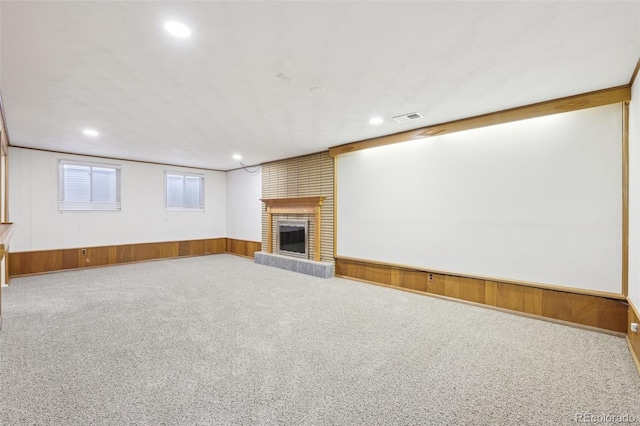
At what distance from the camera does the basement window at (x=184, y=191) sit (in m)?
7.47

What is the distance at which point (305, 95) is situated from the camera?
302 cm

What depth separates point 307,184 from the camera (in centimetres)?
608

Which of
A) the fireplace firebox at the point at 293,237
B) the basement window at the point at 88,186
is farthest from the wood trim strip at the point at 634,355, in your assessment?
the basement window at the point at 88,186

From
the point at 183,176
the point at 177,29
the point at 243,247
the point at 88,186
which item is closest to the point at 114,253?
the point at 88,186

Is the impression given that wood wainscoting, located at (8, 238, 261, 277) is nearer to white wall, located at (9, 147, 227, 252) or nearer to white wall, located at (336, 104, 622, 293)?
white wall, located at (9, 147, 227, 252)

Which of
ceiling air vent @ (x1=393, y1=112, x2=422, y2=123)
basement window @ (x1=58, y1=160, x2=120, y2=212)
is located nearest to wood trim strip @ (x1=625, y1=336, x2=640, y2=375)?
ceiling air vent @ (x1=393, y1=112, x2=422, y2=123)

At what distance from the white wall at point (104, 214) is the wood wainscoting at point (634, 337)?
26.7 feet

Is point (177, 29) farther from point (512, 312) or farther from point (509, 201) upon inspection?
point (512, 312)

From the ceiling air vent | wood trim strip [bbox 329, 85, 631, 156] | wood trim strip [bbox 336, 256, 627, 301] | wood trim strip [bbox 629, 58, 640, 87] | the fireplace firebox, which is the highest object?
the ceiling air vent

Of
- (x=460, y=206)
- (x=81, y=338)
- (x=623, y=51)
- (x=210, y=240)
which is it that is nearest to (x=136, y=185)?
(x=210, y=240)

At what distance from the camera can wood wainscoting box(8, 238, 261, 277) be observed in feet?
18.0

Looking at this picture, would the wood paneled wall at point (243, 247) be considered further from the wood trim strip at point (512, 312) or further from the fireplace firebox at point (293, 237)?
the wood trim strip at point (512, 312)

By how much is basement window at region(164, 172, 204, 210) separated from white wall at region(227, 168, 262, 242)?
0.79 meters

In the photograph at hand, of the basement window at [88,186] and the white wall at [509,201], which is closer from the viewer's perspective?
the white wall at [509,201]
